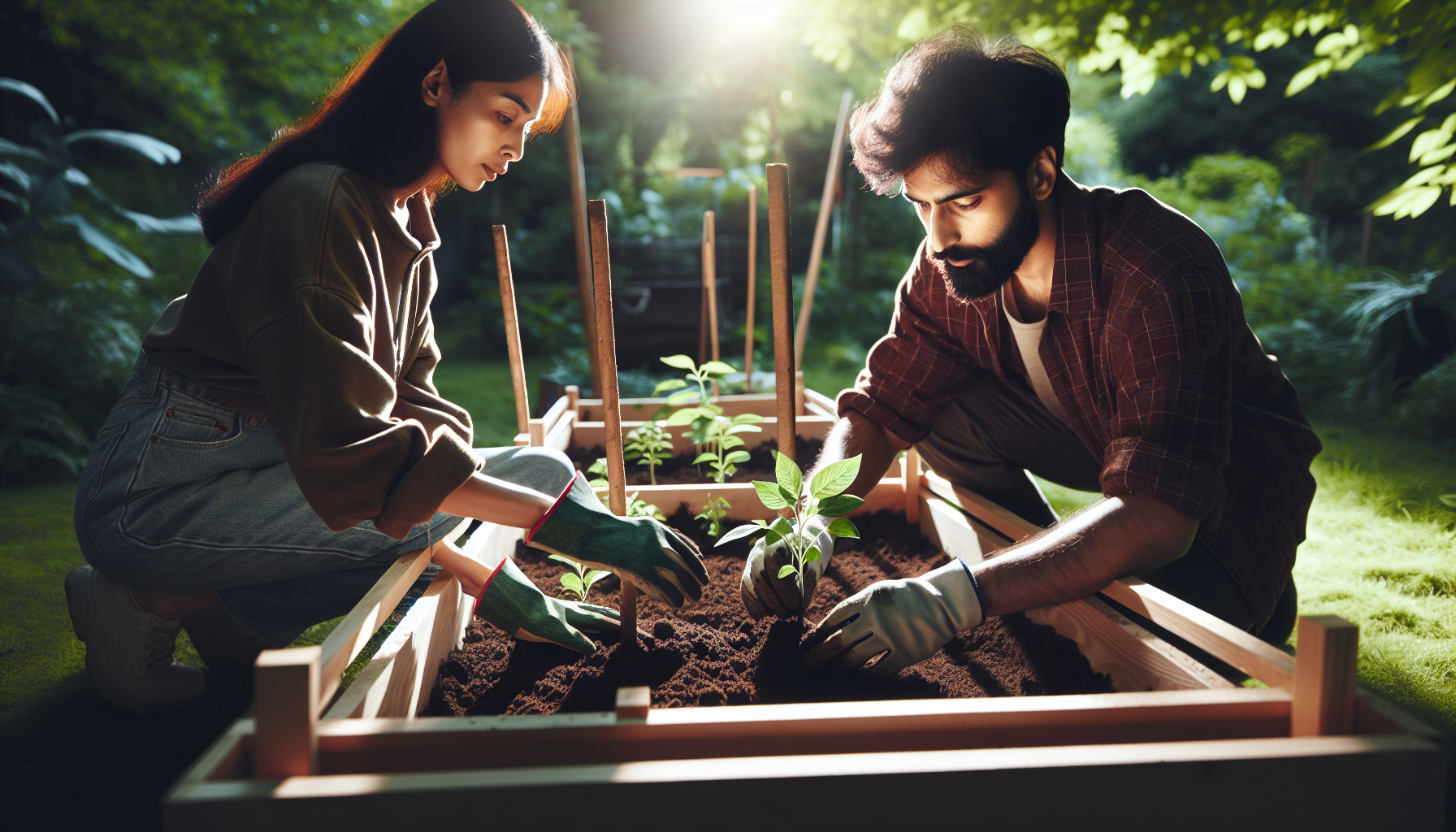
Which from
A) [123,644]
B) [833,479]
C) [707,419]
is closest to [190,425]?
[123,644]

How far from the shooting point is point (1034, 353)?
1749mm

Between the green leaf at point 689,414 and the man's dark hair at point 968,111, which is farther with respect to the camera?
the green leaf at point 689,414

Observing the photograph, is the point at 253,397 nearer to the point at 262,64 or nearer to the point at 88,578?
the point at 88,578

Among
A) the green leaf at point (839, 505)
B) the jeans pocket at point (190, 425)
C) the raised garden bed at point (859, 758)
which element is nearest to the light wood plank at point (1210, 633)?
the raised garden bed at point (859, 758)

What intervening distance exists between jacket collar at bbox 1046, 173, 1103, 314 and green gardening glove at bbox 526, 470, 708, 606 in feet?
3.09

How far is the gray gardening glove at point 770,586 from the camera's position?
4.56 ft

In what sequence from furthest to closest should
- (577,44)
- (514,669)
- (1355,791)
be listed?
(577,44) < (514,669) < (1355,791)

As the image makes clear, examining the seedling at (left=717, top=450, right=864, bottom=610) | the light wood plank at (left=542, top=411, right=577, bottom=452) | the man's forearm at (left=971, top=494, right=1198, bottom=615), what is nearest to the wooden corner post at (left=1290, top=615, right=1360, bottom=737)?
the man's forearm at (left=971, top=494, right=1198, bottom=615)

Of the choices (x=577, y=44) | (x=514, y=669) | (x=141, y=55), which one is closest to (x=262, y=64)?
(x=141, y=55)

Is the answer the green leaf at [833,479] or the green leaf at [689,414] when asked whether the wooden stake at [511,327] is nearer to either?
the green leaf at [689,414]

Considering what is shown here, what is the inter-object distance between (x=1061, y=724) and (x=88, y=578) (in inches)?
68.3

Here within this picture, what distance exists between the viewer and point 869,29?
5.86m

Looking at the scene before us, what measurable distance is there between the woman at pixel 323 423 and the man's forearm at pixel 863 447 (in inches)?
23.6

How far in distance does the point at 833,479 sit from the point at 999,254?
62 cm
